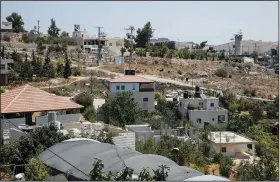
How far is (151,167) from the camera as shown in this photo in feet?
12.5

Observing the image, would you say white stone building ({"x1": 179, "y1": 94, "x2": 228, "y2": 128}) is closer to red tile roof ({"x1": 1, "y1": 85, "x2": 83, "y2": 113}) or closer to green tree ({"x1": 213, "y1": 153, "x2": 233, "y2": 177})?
green tree ({"x1": 213, "y1": 153, "x2": 233, "y2": 177})

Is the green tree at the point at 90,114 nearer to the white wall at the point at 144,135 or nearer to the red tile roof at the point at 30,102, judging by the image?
the red tile roof at the point at 30,102

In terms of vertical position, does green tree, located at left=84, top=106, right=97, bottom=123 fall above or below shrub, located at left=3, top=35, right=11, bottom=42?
below

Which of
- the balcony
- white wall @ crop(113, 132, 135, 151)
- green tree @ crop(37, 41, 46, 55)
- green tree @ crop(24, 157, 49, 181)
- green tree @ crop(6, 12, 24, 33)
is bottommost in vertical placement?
white wall @ crop(113, 132, 135, 151)

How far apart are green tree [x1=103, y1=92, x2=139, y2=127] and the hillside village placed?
0.03 metres

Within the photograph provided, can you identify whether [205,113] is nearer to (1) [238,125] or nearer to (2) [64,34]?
(1) [238,125]

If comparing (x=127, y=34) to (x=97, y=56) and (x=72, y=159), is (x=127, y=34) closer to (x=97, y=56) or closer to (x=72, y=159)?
(x=97, y=56)

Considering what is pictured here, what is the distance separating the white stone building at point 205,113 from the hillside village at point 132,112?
0.02 m

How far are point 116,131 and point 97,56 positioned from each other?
13.0 m

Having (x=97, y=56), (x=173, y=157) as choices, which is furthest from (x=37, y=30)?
(x=173, y=157)

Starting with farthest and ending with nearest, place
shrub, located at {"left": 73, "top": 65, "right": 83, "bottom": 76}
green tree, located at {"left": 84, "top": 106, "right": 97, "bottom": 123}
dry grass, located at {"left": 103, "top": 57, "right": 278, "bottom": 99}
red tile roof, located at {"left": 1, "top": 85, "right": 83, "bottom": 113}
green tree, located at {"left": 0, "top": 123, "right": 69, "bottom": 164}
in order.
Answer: dry grass, located at {"left": 103, "top": 57, "right": 278, "bottom": 99}, shrub, located at {"left": 73, "top": 65, "right": 83, "bottom": 76}, green tree, located at {"left": 84, "top": 106, "right": 97, "bottom": 123}, red tile roof, located at {"left": 1, "top": 85, "right": 83, "bottom": 113}, green tree, located at {"left": 0, "top": 123, "right": 69, "bottom": 164}

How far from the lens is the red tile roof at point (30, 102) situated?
7.07 metres

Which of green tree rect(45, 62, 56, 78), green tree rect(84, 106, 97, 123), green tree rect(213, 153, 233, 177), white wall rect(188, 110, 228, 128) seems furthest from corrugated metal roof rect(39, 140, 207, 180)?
green tree rect(45, 62, 56, 78)

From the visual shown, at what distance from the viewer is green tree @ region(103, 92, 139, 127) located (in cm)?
938
